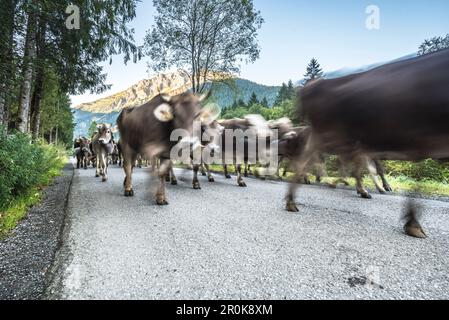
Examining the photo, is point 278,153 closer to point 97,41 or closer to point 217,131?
point 217,131

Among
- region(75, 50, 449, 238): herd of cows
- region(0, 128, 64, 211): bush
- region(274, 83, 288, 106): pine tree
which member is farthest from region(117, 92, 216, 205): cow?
region(274, 83, 288, 106): pine tree

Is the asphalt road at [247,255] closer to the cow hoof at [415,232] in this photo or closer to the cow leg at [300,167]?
the cow hoof at [415,232]

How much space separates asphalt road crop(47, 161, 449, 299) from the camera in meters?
1.88

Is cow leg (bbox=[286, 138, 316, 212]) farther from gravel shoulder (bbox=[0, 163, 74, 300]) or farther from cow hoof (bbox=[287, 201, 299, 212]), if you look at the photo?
gravel shoulder (bbox=[0, 163, 74, 300])

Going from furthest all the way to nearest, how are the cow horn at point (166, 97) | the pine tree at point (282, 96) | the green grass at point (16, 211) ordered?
the pine tree at point (282, 96), the cow horn at point (166, 97), the green grass at point (16, 211)

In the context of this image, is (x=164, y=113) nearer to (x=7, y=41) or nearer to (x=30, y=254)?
(x=30, y=254)

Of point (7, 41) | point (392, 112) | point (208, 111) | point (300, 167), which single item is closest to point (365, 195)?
point (300, 167)

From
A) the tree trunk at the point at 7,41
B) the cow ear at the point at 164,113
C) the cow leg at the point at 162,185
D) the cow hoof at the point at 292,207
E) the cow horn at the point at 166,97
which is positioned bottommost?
the cow hoof at the point at 292,207

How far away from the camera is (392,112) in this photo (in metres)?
2.77

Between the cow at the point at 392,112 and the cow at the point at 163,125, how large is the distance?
200cm

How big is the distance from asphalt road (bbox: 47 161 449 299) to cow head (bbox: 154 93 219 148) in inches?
52.6

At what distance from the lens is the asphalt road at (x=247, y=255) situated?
1885 millimetres

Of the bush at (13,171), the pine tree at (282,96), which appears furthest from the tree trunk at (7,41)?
the pine tree at (282,96)
